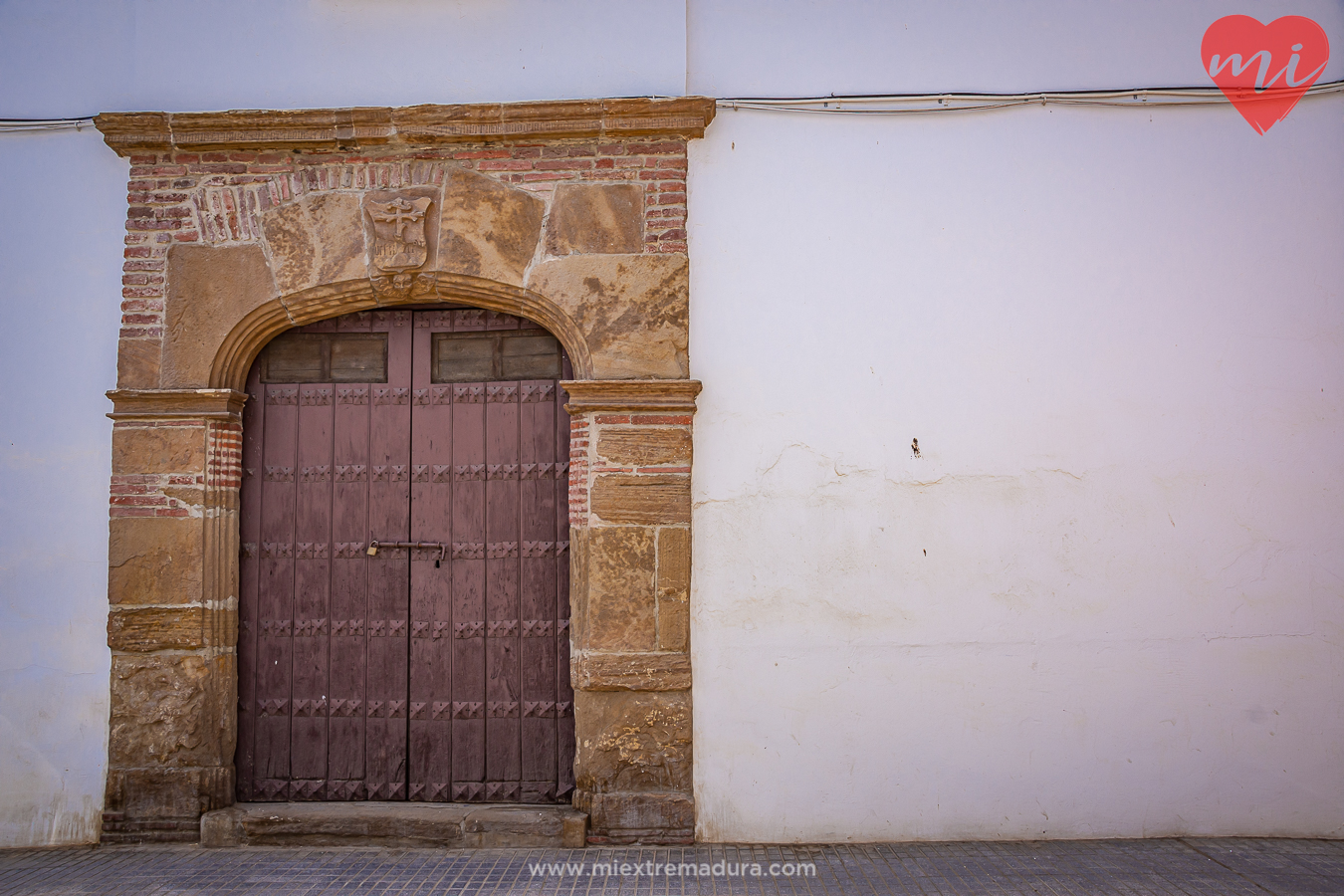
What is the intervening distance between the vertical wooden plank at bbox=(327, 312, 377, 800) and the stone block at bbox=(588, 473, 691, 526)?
1177 mm

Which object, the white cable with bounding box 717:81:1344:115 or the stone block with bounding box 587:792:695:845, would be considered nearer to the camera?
the stone block with bounding box 587:792:695:845

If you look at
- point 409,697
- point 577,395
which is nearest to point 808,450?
point 577,395

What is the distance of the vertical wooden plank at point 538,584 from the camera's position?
150 inches

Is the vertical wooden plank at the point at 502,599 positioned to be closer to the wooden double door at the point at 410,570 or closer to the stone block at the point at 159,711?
the wooden double door at the point at 410,570

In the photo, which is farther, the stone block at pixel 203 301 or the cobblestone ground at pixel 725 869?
the stone block at pixel 203 301

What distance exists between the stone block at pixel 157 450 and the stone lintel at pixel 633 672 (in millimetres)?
1952

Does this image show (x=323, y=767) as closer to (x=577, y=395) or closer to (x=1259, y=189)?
(x=577, y=395)

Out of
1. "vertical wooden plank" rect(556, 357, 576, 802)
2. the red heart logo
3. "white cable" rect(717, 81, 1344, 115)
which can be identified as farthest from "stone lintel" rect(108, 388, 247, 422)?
the red heart logo

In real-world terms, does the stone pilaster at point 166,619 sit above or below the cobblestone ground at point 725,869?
above

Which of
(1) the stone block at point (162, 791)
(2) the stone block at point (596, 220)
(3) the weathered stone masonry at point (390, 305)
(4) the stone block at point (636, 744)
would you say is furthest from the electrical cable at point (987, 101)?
(1) the stone block at point (162, 791)

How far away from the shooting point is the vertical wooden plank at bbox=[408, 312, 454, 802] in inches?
151

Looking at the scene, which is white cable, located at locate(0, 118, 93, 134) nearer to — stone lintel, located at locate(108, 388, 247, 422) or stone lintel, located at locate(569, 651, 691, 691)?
stone lintel, located at locate(108, 388, 247, 422)

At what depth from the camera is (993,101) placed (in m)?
3.82

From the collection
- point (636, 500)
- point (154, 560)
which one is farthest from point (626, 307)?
point (154, 560)
